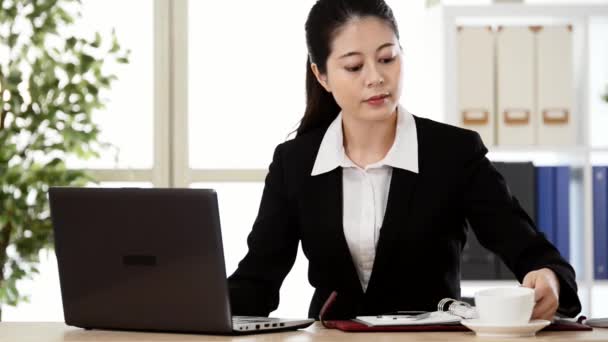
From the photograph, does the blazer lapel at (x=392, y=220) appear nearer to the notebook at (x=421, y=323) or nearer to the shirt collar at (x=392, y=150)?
the shirt collar at (x=392, y=150)

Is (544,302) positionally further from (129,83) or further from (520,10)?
(129,83)

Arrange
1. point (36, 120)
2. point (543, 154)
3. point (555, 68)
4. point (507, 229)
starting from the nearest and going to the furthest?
point (507, 229) < point (555, 68) < point (543, 154) < point (36, 120)

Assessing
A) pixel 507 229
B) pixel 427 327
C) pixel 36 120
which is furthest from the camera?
pixel 36 120

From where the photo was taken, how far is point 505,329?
1427 mm

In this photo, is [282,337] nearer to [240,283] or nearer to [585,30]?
[240,283]

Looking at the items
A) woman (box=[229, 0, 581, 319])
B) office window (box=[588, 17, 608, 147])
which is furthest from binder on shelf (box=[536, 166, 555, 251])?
woman (box=[229, 0, 581, 319])

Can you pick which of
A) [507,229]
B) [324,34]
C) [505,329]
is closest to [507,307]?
[505,329]

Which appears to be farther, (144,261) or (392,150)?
(392,150)

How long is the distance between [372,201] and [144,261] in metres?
0.69

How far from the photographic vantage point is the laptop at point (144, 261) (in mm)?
1472

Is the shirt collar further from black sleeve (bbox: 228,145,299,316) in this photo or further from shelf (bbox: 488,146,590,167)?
shelf (bbox: 488,146,590,167)

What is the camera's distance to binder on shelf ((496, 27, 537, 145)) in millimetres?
3180

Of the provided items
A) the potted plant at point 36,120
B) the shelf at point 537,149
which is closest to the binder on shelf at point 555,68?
the shelf at point 537,149

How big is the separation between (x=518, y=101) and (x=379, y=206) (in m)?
A: 1.32
